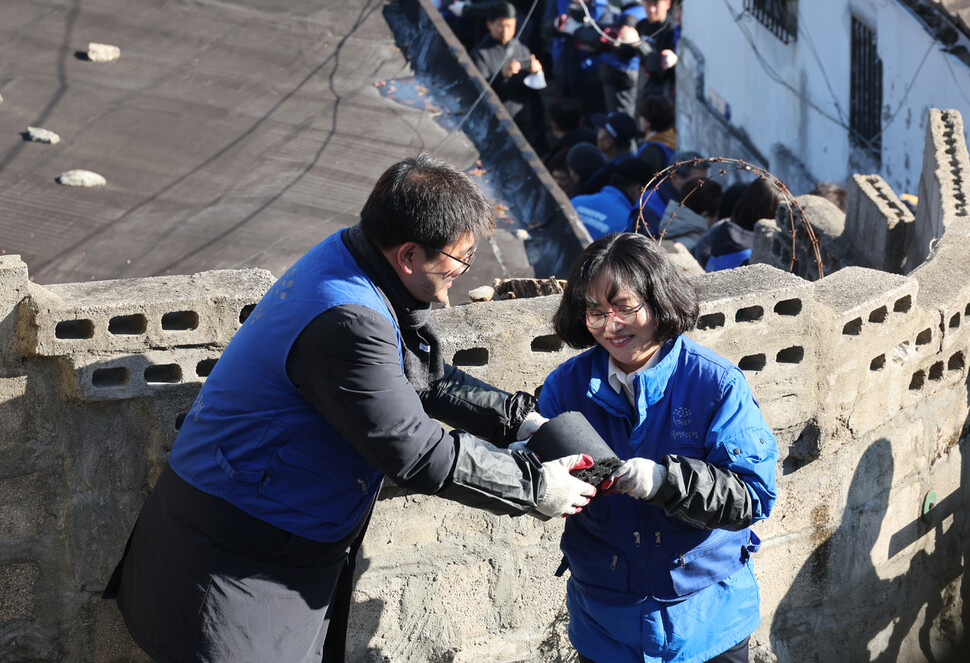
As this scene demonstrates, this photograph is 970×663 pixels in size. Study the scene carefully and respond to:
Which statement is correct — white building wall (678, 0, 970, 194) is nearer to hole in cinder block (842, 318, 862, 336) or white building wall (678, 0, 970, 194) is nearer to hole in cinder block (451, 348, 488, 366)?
hole in cinder block (842, 318, 862, 336)

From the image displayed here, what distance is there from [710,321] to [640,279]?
0.80 metres

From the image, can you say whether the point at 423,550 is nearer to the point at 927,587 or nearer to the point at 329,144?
the point at 927,587

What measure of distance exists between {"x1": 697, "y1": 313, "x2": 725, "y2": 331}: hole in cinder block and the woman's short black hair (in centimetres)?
63

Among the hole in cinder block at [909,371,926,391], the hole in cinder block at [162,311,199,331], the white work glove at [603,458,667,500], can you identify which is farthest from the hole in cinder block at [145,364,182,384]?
the hole in cinder block at [909,371,926,391]

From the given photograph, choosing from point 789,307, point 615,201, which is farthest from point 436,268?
point 615,201

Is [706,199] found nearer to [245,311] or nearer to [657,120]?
[657,120]

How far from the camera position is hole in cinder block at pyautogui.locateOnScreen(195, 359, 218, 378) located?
3.40 metres

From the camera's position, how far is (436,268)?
9.64 ft

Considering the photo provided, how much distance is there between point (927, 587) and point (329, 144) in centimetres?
534

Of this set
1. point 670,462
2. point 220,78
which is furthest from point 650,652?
point 220,78

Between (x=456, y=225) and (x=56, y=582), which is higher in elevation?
(x=456, y=225)

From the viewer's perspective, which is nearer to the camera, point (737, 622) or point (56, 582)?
point (737, 622)

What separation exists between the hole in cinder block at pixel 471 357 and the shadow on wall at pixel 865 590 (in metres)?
1.45

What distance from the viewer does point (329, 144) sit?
848 cm
